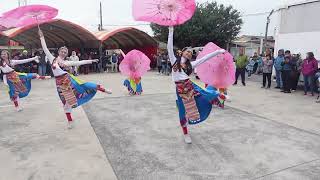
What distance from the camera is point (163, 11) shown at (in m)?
4.32

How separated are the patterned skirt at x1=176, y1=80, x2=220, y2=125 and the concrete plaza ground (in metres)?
0.47

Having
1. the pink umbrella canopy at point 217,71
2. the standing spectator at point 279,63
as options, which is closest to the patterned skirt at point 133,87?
the pink umbrella canopy at point 217,71

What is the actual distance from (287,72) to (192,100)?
22.4 ft

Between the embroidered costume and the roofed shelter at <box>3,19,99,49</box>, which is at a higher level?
the roofed shelter at <box>3,19,99,49</box>

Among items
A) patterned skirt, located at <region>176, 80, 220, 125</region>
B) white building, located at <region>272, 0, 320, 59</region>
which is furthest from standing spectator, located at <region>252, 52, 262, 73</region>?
patterned skirt, located at <region>176, 80, 220, 125</region>

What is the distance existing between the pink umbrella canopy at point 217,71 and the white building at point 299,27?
→ 5369 millimetres

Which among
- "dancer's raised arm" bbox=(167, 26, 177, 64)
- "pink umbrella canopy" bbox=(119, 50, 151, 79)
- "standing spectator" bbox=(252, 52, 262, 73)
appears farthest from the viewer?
"standing spectator" bbox=(252, 52, 262, 73)

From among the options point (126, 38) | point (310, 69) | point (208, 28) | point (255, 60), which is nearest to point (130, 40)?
point (126, 38)

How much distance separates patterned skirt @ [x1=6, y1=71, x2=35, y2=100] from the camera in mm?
7242

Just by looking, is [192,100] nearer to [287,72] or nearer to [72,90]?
[72,90]

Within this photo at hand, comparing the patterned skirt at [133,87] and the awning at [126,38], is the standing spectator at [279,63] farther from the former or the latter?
the awning at [126,38]

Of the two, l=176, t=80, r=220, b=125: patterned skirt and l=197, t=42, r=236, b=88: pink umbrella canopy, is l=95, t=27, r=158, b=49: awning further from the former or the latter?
l=176, t=80, r=220, b=125: patterned skirt

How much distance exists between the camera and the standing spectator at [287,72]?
1048 cm

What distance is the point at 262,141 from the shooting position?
202 inches
